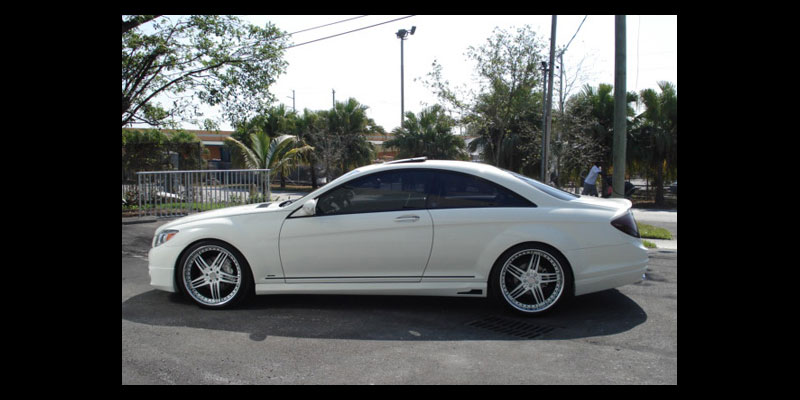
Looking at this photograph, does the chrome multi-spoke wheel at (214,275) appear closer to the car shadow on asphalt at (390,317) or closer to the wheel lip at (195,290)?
the wheel lip at (195,290)

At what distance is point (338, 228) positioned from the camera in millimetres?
4965

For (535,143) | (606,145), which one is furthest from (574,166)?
(606,145)

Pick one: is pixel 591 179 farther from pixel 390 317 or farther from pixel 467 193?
pixel 390 317

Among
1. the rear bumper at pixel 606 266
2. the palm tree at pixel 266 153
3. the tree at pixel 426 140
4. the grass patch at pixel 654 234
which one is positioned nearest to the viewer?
the rear bumper at pixel 606 266

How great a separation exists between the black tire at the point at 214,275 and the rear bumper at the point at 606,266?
117 inches

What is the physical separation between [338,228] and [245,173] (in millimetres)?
9082

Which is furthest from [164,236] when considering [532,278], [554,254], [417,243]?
[554,254]

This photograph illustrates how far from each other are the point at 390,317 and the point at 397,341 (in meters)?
0.65

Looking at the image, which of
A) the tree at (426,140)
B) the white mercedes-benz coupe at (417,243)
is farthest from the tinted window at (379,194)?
the tree at (426,140)

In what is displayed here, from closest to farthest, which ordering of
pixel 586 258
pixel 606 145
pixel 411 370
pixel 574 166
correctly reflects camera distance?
pixel 411 370, pixel 586 258, pixel 574 166, pixel 606 145

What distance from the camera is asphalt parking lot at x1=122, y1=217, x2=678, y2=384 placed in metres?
3.57

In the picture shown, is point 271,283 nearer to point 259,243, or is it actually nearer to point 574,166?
point 259,243

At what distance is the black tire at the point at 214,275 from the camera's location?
509cm

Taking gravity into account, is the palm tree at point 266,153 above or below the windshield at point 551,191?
above
